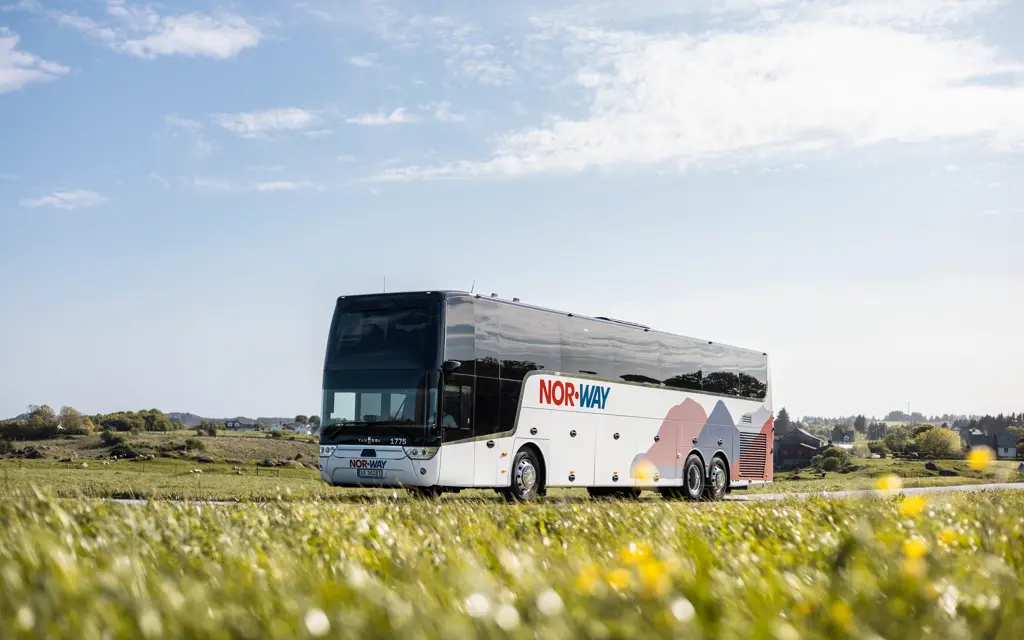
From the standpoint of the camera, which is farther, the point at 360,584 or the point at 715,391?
the point at 715,391

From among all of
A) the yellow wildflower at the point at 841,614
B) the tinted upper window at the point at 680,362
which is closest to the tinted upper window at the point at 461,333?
the tinted upper window at the point at 680,362

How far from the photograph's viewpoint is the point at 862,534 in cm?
557

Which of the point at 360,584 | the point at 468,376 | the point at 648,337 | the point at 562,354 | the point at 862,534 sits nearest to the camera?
the point at 360,584

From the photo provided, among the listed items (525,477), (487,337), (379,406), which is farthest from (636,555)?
(525,477)

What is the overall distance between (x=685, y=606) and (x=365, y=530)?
450 cm

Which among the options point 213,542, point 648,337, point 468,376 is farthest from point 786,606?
point 648,337

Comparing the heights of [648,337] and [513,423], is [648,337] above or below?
above

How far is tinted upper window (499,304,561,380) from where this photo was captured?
2056 cm

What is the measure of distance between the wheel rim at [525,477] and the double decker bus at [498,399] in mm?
25

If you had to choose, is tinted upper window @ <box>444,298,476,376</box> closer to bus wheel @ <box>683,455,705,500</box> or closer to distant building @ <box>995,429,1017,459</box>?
bus wheel @ <box>683,455,705,500</box>

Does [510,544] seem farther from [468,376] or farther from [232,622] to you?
[468,376]

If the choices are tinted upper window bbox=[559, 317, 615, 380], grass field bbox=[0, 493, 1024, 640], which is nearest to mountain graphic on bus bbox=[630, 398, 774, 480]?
tinted upper window bbox=[559, 317, 615, 380]

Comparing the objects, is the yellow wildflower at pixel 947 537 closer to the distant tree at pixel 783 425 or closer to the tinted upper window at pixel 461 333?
the tinted upper window at pixel 461 333

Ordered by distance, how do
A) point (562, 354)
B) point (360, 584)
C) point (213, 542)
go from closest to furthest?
point (360, 584)
point (213, 542)
point (562, 354)
